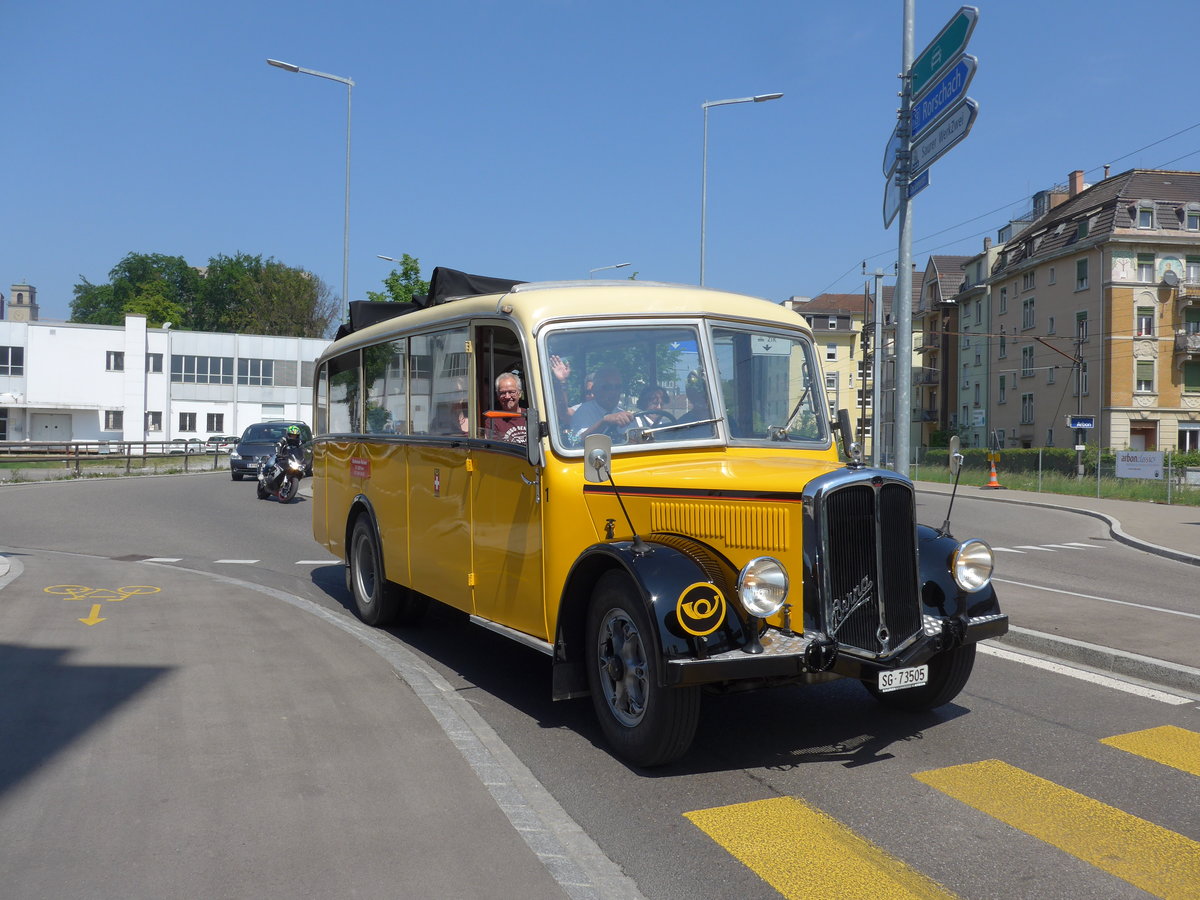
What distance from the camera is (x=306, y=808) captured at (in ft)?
14.1

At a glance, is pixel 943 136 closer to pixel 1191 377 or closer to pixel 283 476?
pixel 283 476

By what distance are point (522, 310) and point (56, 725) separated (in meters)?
3.19

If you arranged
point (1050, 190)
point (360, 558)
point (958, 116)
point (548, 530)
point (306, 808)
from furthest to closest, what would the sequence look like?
point (1050, 190)
point (958, 116)
point (360, 558)
point (548, 530)
point (306, 808)

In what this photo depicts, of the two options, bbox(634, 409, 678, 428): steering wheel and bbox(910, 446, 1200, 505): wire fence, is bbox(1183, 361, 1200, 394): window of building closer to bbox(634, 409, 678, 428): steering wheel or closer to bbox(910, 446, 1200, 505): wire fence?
bbox(910, 446, 1200, 505): wire fence

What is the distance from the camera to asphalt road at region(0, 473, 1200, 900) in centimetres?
380

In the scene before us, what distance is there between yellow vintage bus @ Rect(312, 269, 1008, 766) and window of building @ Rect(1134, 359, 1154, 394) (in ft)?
175

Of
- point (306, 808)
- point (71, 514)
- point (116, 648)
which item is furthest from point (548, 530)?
point (71, 514)

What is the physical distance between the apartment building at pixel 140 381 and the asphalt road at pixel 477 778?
6560 centimetres

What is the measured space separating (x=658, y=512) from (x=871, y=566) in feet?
3.47

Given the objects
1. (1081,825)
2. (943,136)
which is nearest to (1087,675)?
(1081,825)

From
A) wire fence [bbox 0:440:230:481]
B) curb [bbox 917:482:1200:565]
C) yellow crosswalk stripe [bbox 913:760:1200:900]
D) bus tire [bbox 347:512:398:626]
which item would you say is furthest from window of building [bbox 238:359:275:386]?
yellow crosswalk stripe [bbox 913:760:1200:900]

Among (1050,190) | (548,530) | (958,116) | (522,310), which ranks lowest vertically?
(548,530)

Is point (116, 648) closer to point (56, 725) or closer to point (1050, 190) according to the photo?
point (56, 725)

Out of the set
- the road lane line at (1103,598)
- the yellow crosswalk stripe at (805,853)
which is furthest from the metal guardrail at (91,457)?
the yellow crosswalk stripe at (805,853)
